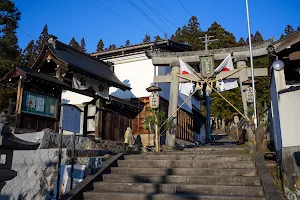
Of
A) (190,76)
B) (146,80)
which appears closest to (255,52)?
(190,76)

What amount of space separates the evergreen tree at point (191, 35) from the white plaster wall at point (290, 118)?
44.3m

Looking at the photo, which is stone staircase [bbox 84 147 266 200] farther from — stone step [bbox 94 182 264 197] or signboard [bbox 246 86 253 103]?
signboard [bbox 246 86 253 103]

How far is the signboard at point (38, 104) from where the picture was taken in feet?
42.5

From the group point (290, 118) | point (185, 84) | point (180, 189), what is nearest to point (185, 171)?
point (180, 189)

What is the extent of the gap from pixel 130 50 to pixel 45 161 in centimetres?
1501

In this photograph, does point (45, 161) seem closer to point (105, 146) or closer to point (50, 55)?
point (105, 146)

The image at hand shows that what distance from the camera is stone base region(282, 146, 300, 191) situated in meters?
6.43

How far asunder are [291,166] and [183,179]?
284 cm

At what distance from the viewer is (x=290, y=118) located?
6.94m

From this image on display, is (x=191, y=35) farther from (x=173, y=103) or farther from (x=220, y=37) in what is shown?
(x=173, y=103)

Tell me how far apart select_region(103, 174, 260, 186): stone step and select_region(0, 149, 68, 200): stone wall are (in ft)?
8.38

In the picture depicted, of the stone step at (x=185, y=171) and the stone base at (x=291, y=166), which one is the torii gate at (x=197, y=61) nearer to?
the stone step at (x=185, y=171)

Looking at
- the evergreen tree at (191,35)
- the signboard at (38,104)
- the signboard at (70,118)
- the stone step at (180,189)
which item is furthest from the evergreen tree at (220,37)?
the stone step at (180,189)

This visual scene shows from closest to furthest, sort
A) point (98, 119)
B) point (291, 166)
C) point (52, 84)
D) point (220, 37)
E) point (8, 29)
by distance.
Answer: point (291, 166), point (52, 84), point (98, 119), point (8, 29), point (220, 37)
